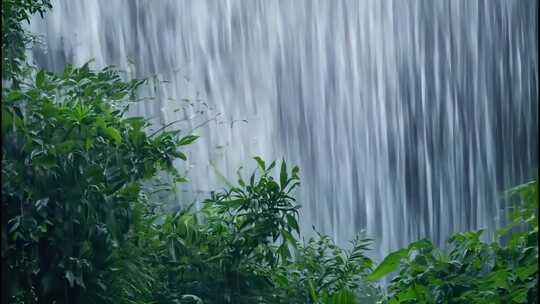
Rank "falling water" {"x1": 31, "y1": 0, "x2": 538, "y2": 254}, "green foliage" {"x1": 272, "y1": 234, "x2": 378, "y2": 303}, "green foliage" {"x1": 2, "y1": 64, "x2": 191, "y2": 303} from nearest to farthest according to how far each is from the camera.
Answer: "green foliage" {"x1": 2, "y1": 64, "x2": 191, "y2": 303}, "green foliage" {"x1": 272, "y1": 234, "x2": 378, "y2": 303}, "falling water" {"x1": 31, "y1": 0, "x2": 538, "y2": 254}

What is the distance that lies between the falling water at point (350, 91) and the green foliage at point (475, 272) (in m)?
4.06

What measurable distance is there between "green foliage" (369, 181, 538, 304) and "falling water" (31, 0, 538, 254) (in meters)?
4.06

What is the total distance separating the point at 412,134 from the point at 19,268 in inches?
212

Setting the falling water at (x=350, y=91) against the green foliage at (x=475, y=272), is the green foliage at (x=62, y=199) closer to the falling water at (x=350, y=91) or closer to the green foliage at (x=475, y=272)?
the green foliage at (x=475, y=272)

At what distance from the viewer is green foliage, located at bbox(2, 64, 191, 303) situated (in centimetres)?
249

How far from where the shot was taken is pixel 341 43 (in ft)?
28.7

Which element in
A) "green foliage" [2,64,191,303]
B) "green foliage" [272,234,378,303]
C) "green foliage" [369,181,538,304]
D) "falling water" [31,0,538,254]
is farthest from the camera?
"falling water" [31,0,538,254]

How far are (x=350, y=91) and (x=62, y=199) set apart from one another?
6086mm

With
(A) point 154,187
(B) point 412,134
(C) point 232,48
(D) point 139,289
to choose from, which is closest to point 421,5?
(B) point 412,134

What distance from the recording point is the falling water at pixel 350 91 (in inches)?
273

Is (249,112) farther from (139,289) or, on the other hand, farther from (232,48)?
(139,289)

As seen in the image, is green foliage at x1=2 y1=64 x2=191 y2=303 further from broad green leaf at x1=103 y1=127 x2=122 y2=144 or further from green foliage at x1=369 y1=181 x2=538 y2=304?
green foliage at x1=369 y1=181 x2=538 y2=304

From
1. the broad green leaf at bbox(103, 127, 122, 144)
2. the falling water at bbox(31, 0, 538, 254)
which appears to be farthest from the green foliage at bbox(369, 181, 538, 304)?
the falling water at bbox(31, 0, 538, 254)

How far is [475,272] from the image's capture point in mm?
2396
